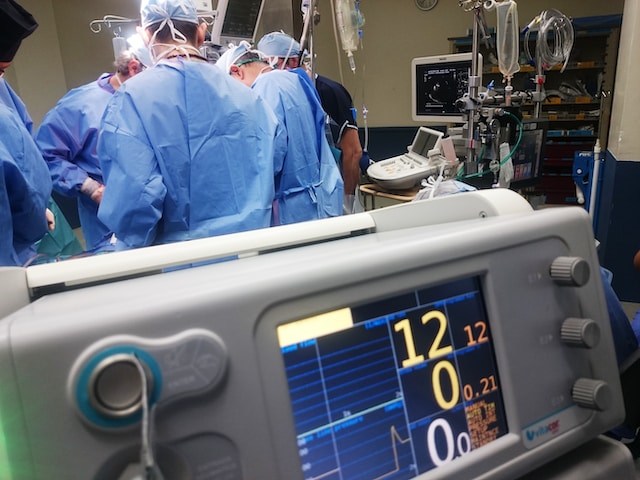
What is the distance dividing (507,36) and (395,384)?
2.38 m

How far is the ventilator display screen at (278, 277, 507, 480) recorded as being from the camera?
51 cm

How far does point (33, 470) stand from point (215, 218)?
1156 mm

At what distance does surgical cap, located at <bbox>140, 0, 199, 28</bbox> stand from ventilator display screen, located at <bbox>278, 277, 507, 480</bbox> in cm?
152

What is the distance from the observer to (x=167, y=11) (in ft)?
5.58

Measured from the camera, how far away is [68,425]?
1.35 ft

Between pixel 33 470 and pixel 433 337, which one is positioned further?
pixel 433 337

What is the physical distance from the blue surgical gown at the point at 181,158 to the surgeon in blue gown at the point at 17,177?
0.75 feet

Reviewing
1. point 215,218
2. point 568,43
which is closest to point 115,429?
point 215,218

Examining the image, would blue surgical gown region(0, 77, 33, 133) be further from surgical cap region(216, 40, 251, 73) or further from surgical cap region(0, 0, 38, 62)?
surgical cap region(216, 40, 251, 73)

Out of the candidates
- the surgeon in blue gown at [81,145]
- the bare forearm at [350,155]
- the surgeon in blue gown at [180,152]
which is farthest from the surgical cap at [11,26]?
the bare forearm at [350,155]

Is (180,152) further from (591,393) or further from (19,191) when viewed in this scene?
(591,393)

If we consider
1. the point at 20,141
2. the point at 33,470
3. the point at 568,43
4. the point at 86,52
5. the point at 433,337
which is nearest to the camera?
the point at 33,470

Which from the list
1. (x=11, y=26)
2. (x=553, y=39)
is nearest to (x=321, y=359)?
(x=11, y=26)

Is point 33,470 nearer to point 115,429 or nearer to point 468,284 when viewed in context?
point 115,429
